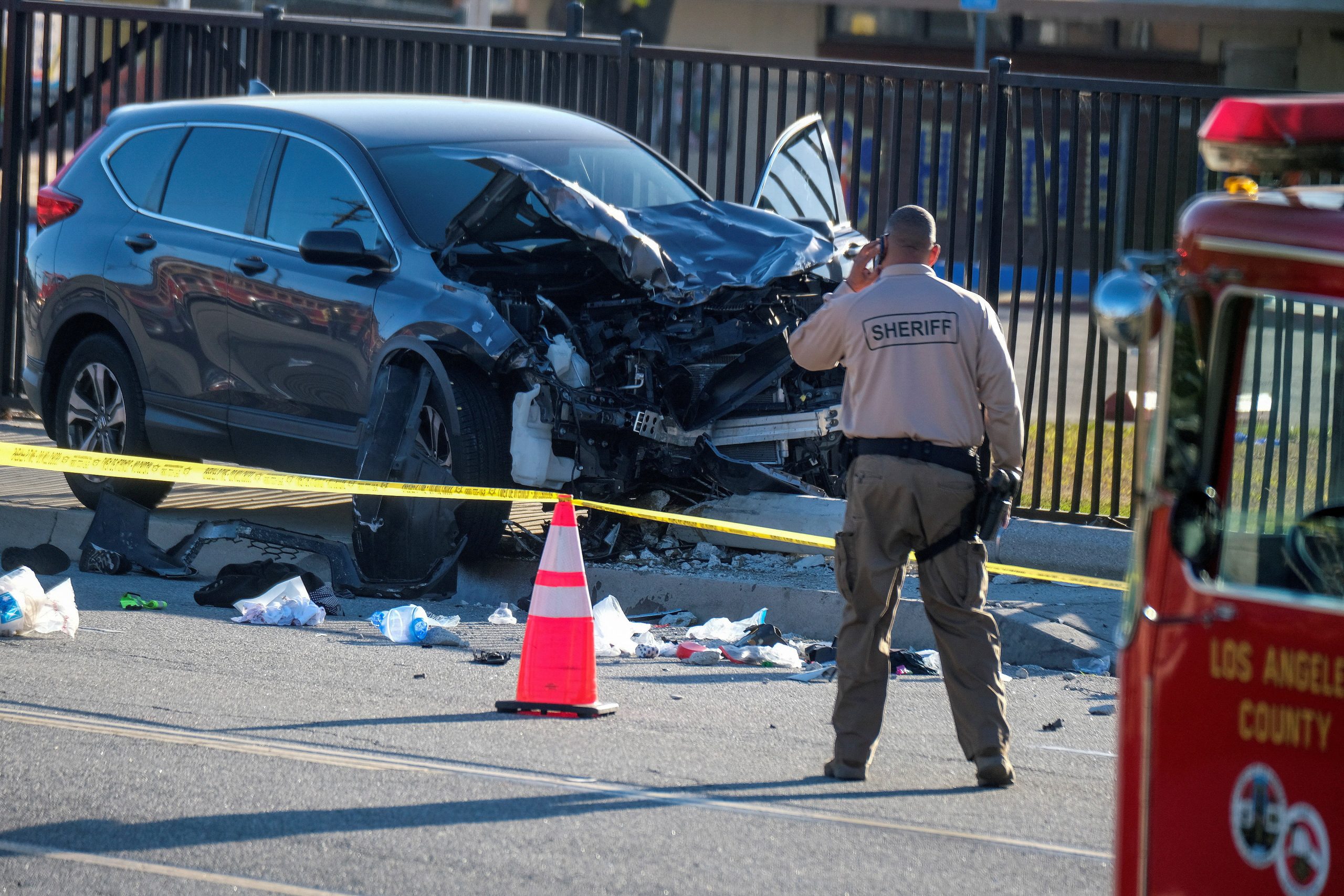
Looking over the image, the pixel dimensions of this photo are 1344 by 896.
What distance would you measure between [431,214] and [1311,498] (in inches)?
219

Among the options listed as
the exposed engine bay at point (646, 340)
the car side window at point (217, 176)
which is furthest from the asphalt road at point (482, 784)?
the car side window at point (217, 176)

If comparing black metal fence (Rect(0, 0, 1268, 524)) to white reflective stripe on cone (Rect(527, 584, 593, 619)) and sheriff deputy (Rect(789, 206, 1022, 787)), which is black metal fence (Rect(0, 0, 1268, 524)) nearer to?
sheriff deputy (Rect(789, 206, 1022, 787))

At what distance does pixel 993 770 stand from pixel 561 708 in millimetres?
1555

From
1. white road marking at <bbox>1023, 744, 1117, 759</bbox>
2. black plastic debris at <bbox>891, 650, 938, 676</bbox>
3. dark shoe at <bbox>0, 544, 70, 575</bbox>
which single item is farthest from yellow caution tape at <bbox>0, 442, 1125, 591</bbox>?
white road marking at <bbox>1023, 744, 1117, 759</bbox>

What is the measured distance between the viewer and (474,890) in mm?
4145

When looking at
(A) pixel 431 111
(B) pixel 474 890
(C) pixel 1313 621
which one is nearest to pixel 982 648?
(B) pixel 474 890

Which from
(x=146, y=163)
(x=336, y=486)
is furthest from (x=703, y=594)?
(x=146, y=163)

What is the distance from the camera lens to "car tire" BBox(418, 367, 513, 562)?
7668 millimetres

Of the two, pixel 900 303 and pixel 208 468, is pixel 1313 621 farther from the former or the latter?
pixel 208 468

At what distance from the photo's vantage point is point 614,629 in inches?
283

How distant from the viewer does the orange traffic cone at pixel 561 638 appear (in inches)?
228

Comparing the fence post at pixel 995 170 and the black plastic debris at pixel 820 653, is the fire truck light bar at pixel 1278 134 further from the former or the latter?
the fence post at pixel 995 170

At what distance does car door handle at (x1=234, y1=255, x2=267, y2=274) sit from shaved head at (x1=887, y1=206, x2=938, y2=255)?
13.4 feet

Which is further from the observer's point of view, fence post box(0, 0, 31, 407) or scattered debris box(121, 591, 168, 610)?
fence post box(0, 0, 31, 407)
